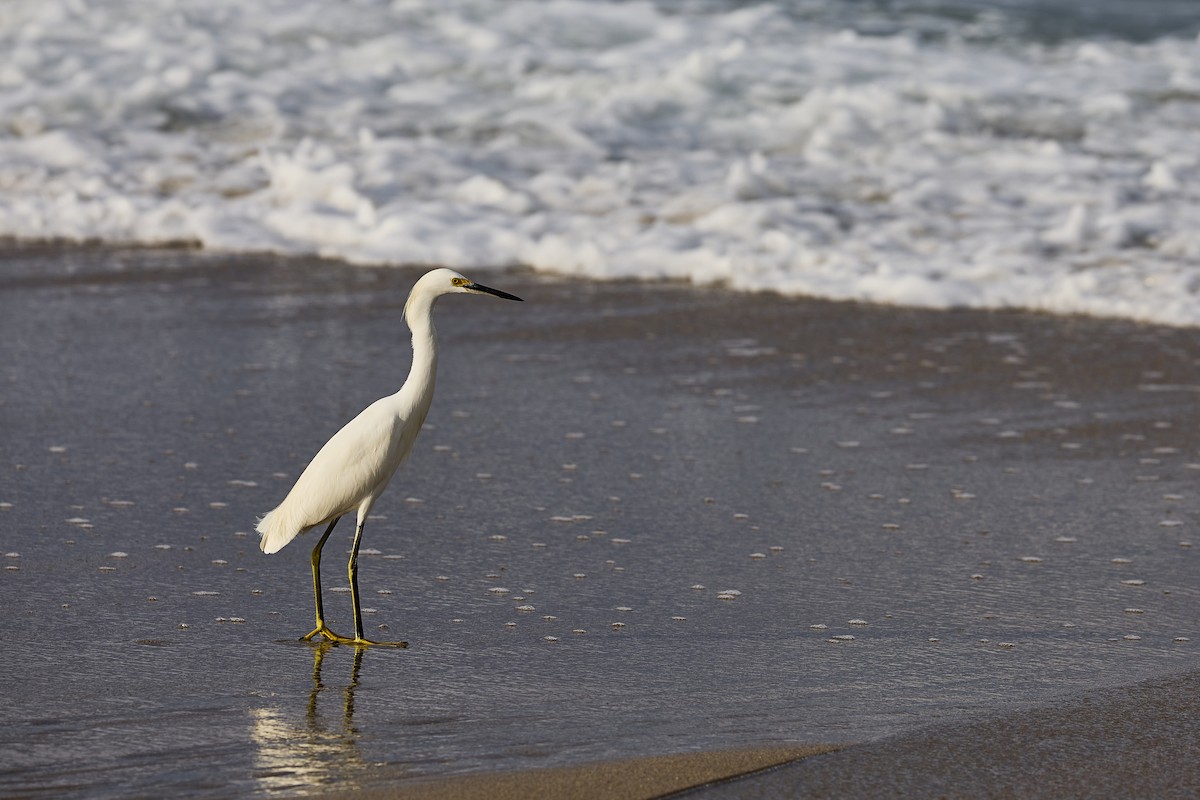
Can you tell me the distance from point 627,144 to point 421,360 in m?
7.79

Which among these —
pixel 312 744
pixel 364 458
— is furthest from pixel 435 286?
pixel 312 744

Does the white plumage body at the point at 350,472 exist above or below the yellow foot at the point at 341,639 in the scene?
above

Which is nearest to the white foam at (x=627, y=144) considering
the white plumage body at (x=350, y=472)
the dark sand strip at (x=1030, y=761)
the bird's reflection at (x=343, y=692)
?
the white plumage body at (x=350, y=472)

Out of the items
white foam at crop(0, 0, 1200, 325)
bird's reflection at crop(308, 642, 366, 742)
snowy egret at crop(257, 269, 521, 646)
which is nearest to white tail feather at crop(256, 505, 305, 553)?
snowy egret at crop(257, 269, 521, 646)

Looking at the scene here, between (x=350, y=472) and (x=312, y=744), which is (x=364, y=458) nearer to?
(x=350, y=472)

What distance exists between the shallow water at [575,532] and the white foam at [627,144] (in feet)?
3.42

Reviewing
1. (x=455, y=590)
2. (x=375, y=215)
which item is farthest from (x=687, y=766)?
(x=375, y=215)

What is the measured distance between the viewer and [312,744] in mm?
3195

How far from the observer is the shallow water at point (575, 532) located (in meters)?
3.38

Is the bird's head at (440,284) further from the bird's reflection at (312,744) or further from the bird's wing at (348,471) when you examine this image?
the bird's reflection at (312,744)

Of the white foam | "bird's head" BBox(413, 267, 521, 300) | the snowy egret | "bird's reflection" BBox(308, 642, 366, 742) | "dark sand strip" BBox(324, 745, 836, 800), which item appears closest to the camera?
"dark sand strip" BBox(324, 745, 836, 800)

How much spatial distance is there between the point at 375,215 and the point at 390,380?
137 inches

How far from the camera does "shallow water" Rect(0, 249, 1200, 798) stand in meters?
3.38

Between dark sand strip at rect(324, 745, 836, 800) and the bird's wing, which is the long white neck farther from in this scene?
dark sand strip at rect(324, 745, 836, 800)
